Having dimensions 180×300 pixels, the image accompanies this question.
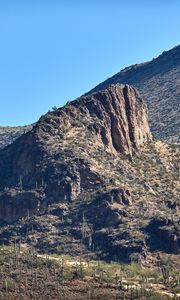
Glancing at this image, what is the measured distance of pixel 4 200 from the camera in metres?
154

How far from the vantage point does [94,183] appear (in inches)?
6152

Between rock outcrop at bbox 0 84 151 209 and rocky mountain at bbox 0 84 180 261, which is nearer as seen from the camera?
rocky mountain at bbox 0 84 180 261

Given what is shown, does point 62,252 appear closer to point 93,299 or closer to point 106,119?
point 93,299

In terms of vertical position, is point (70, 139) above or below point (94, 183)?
above

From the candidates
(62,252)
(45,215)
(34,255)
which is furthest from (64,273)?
(45,215)

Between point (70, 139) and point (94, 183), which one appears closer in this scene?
point (94, 183)

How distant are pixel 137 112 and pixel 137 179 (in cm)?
2254

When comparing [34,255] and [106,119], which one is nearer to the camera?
[34,255]

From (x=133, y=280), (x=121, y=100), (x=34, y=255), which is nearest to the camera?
(x=133, y=280)

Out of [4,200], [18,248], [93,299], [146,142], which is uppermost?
[146,142]

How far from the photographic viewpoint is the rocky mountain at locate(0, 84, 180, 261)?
141m

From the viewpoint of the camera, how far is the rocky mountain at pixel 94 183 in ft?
464

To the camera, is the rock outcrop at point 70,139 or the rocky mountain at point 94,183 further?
the rock outcrop at point 70,139

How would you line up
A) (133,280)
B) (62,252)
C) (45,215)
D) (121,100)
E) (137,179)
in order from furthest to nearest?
(121,100) → (137,179) → (45,215) → (62,252) → (133,280)
